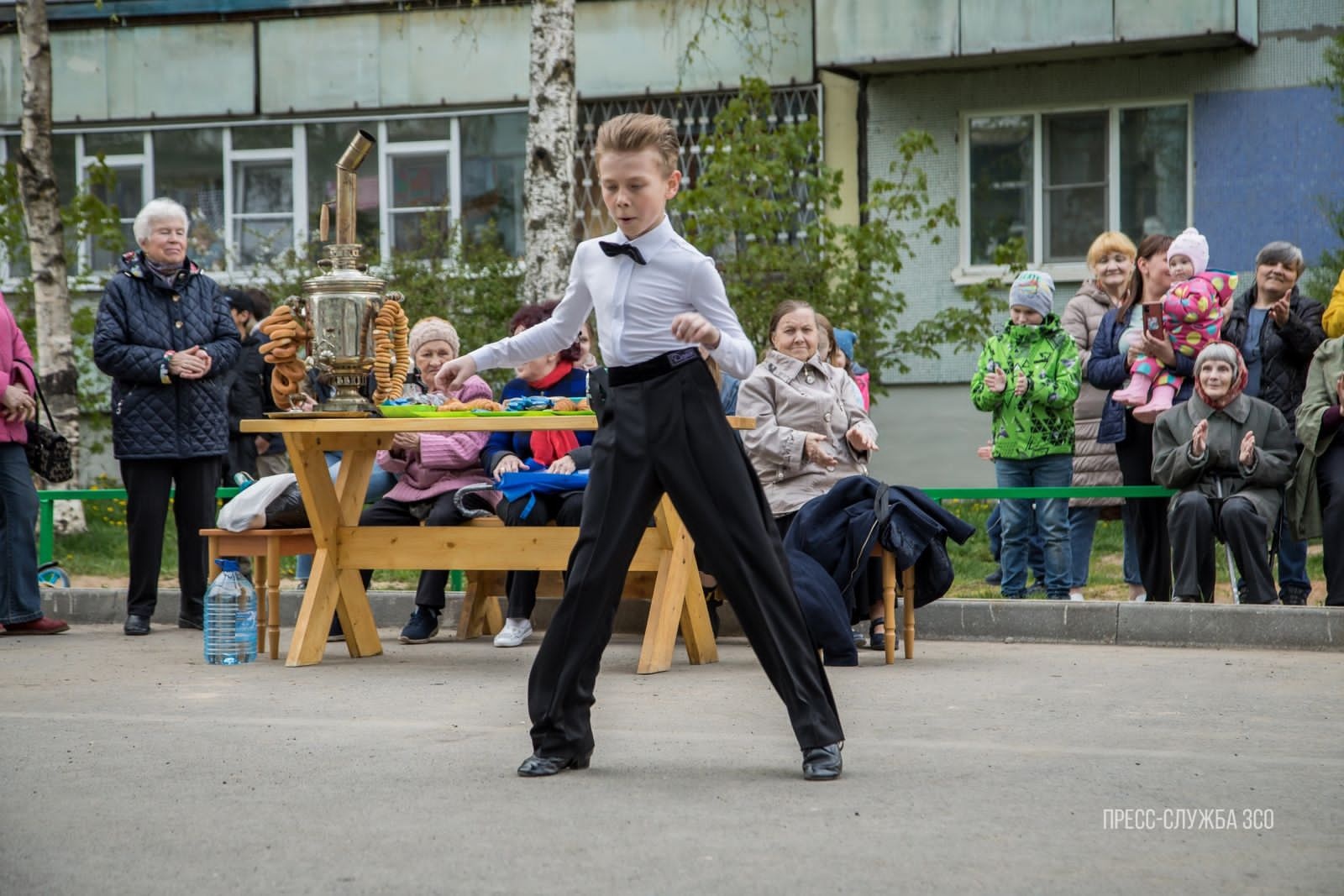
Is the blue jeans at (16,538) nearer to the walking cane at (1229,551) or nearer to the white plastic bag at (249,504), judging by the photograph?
the white plastic bag at (249,504)

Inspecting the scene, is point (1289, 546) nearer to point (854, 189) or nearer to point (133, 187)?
point (854, 189)

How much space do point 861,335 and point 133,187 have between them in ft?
35.8

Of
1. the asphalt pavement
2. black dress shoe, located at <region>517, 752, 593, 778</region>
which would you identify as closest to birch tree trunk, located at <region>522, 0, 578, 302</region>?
the asphalt pavement

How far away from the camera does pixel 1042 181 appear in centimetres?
2055

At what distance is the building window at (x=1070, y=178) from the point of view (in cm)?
2020

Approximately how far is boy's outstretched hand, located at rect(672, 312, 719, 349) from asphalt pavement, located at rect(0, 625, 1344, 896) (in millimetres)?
1292

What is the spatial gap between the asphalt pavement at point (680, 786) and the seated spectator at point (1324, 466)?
1314 millimetres

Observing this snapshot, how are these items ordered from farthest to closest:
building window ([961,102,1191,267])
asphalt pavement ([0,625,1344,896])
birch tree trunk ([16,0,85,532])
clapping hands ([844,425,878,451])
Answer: building window ([961,102,1191,267])
birch tree trunk ([16,0,85,532])
clapping hands ([844,425,878,451])
asphalt pavement ([0,625,1344,896])

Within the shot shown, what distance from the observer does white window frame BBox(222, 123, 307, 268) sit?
2306cm

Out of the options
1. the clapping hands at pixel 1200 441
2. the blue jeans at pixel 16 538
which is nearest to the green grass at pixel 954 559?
the clapping hands at pixel 1200 441

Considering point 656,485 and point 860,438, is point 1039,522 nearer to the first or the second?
point 860,438

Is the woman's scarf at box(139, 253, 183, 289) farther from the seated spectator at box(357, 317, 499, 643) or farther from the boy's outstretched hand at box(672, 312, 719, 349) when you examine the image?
the boy's outstretched hand at box(672, 312, 719, 349)

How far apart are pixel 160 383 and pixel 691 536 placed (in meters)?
5.68

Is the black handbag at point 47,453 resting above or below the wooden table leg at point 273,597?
above
